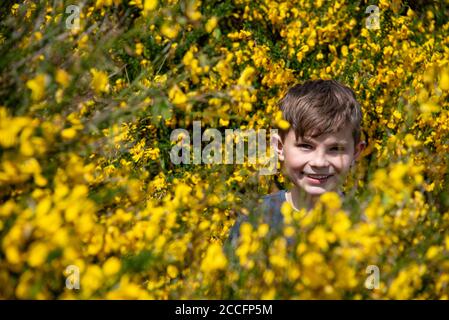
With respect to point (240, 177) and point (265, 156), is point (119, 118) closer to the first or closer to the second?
point (240, 177)

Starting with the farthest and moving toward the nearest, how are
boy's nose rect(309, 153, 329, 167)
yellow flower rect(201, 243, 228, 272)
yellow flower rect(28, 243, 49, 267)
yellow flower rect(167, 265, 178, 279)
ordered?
1. boy's nose rect(309, 153, 329, 167)
2. yellow flower rect(167, 265, 178, 279)
3. yellow flower rect(201, 243, 228, 272)
4. yellow flower rect(28, 243, 49, 267)

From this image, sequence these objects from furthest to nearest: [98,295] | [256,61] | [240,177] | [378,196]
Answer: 1. [256,61]
2. [240,177]
3. [378,196]
4. [98,295]

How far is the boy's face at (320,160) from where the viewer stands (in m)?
2.48

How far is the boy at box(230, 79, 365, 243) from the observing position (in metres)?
2.49

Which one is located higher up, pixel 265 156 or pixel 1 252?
pixel 265 156

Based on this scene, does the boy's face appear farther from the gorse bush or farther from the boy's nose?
the gorse bush

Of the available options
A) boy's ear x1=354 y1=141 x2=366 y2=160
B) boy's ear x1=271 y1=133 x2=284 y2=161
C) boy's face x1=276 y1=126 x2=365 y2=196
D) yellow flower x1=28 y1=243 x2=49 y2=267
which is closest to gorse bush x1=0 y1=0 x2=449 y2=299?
yellow flower x1=28 y1=243 x2=49 y2=267

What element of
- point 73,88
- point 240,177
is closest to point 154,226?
point 73,88

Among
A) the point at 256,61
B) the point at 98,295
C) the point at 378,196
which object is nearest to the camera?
the point at 98,295

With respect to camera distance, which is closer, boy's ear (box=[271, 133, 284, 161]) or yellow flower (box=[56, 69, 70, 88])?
yellow flower (box=[56, 69, 70, 88])

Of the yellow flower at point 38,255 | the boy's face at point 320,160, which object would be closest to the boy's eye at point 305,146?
the boy's face at point 320,160

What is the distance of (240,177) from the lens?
312 centimetres

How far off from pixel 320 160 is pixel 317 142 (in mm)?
88
